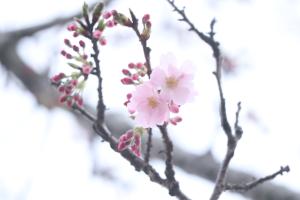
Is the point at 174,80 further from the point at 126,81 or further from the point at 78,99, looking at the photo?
the point at 78,99

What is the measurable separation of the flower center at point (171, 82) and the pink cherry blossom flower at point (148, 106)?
0.03 meters

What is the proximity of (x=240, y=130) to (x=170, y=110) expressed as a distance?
0.14 meters

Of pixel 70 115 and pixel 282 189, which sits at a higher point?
pixel 282 189

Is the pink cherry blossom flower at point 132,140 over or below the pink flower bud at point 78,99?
over

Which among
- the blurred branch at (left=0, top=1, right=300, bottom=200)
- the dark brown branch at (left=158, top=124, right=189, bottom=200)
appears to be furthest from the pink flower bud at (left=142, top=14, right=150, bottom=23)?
the blurred branch at (left=0, top=1, right=300, bottom=200)

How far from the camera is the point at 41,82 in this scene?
296 centimetres

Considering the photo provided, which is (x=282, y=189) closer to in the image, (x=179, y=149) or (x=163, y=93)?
(x=179, y=149)

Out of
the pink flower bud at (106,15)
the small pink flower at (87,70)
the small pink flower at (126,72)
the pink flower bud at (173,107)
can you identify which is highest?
the pink flower bud at (173,107)

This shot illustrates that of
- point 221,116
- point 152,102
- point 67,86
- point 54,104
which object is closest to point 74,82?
point 67,86

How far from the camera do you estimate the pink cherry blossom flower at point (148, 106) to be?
37.1 inches

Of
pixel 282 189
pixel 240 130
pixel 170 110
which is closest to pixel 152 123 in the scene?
pixel 170 110

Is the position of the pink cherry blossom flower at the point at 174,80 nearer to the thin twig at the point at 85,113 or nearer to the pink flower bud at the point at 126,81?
the pink flower bud at the point at 126,81

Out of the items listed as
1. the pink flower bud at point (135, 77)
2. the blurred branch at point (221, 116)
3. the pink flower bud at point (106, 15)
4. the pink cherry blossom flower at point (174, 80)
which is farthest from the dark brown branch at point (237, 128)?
the pink flower bud at point (106, 15)

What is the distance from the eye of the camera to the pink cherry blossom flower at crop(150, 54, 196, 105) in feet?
3.13
